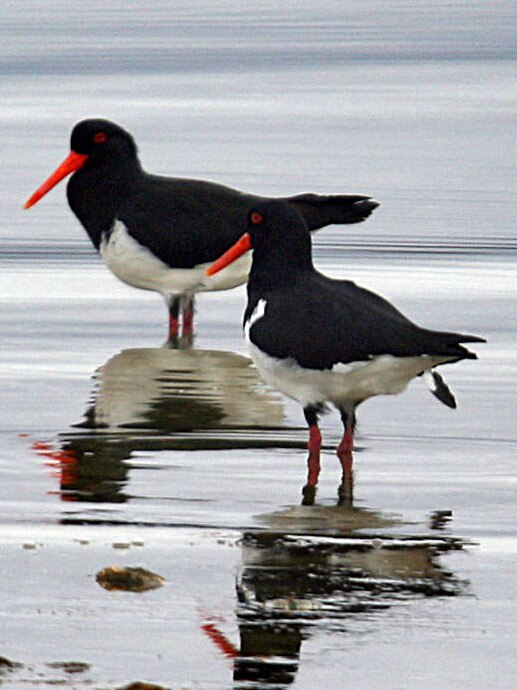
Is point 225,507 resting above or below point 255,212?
below

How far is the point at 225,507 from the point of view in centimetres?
662

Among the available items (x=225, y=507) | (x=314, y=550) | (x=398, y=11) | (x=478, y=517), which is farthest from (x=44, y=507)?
(x=398, y=11)

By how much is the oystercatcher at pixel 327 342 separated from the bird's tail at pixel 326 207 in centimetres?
241

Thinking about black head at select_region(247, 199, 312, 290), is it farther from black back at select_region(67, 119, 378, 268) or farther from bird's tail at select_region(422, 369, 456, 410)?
black back at select_region(67, 119, 378, 268)

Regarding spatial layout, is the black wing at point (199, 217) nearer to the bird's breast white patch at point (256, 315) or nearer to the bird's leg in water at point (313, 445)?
the bird's breast white patch at point (256, 315)

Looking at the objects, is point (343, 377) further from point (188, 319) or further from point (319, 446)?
point (188, 319)

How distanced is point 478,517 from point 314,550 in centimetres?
70

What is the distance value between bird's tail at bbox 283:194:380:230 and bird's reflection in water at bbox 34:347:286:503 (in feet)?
3.07

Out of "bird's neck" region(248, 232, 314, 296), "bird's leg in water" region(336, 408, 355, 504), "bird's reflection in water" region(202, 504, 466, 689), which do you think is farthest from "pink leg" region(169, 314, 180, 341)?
"bird's reflection in water" region(202, 504, 466, 689)

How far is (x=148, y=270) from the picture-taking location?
10.1m

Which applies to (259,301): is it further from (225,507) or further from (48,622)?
(48,622)

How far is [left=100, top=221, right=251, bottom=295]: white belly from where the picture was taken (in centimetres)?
1009

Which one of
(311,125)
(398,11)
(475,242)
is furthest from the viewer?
(398,11)

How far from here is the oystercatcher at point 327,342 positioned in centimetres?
690
